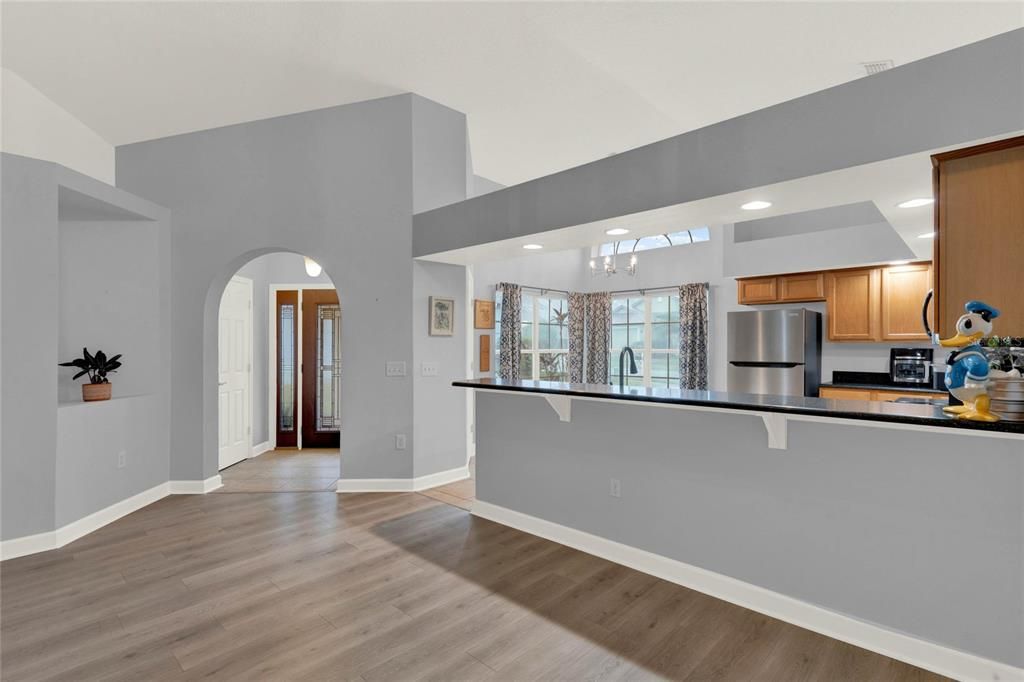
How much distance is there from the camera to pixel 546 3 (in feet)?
10.7

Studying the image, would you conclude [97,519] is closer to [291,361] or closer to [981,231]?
[291,361]

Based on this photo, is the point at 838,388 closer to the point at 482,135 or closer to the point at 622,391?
the point at 622,391

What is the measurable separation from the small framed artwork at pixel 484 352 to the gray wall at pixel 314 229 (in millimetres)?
2226

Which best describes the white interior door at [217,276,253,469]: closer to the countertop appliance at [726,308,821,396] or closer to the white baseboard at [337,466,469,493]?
the white baseboard at [337,466,469,493]

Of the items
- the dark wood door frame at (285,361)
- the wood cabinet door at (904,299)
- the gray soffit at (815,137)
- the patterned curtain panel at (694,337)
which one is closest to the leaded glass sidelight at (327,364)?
the dark wood door frame at (285,361)

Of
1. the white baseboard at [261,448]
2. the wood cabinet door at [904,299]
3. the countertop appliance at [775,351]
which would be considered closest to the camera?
the wood cabinet door at [904,299]

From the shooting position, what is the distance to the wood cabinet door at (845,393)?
17.1 feet

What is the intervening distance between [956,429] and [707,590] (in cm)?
140

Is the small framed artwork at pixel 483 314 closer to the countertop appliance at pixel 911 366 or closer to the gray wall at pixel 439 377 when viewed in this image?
the gray wall at pixel 439 377

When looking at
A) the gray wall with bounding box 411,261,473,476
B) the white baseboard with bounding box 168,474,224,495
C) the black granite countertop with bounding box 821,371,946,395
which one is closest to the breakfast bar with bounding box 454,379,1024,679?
the gray wall with bounding box 411,261,473,476

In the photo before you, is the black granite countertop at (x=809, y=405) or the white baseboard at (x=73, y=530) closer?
the black granite countertop at (x=809, y=405)

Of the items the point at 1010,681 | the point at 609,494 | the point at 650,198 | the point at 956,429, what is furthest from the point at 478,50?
the point at 1010,681

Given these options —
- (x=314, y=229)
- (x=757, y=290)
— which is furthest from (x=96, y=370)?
(x=757, y=290)

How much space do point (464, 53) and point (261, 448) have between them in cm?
496
